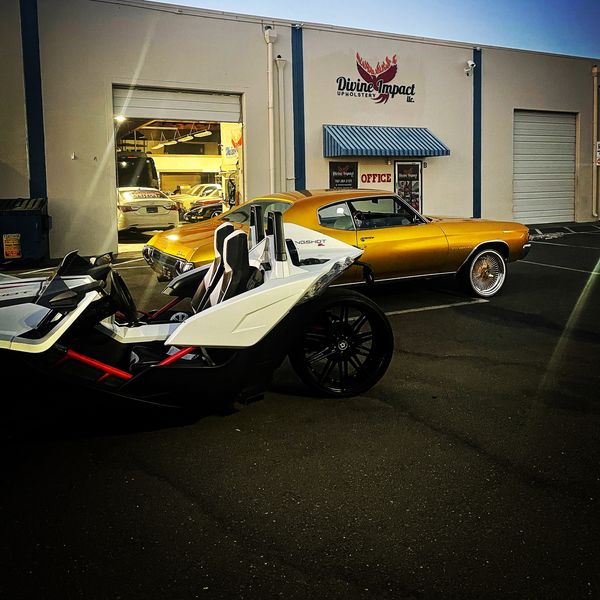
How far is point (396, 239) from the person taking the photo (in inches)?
307

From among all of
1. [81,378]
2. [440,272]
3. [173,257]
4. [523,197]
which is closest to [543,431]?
[81,378]

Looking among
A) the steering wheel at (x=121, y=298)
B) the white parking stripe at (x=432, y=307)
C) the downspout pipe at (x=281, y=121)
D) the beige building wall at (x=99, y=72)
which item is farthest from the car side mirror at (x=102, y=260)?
the downspout pipe at (x=281, y=121)

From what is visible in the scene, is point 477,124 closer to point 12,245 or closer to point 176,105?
point 176,105

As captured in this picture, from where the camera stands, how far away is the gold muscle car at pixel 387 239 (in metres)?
7.64

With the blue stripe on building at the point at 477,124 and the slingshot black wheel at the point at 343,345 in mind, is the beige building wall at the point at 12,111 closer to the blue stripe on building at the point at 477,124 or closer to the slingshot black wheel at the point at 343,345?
the slingshot black wheel at the point at 343,345

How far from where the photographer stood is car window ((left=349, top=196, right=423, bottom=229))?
7816mm

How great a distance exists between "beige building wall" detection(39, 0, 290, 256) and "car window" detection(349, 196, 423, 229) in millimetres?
9135

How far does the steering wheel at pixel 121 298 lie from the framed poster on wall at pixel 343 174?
1361 centimetres

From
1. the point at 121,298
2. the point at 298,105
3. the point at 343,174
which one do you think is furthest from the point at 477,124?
the point at 121,298

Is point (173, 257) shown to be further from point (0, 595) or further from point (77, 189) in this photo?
point (77, 189)

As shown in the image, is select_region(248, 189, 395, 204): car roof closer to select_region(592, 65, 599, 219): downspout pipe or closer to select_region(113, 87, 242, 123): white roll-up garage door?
select_region(113, 87, 242, 123): white roll-up garage door

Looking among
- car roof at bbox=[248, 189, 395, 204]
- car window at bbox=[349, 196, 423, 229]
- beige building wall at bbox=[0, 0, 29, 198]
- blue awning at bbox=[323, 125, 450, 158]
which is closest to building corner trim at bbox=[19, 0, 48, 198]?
beige building wall at bbox=[0, 0, 29, 198]

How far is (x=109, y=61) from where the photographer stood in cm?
1471

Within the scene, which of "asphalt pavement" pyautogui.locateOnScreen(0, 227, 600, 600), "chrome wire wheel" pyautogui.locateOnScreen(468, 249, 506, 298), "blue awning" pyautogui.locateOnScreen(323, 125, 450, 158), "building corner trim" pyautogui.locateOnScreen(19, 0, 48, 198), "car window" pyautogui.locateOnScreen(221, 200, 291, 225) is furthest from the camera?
"blue awning" pyautogui.locateOnScreen(323, 125, 450, 158)
